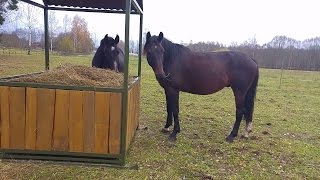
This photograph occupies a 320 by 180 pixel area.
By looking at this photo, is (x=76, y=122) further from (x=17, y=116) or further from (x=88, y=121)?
(x=17, y=116)

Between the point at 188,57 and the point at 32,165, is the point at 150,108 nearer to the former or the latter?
the point at 188,57

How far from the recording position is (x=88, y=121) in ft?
13.3

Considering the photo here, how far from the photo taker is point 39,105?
397cm

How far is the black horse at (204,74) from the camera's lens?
5.74 meters

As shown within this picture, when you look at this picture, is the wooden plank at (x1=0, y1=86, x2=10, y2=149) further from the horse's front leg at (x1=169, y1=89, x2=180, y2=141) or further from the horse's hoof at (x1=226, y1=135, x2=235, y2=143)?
the horse's hoof at (x1=226, y1=135, x2=235, y2=143)

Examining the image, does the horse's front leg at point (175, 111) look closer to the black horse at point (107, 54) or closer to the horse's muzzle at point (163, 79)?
the horse's muzzle at point (163, 79)

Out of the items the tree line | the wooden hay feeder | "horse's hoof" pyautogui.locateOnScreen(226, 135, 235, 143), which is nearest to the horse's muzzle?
the wooden hay feeder

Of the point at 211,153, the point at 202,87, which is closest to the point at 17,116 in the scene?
the point at 211,153

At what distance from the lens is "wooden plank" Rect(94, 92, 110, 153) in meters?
4.00

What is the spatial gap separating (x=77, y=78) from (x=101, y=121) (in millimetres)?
772

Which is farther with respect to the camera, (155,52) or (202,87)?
(202,87)

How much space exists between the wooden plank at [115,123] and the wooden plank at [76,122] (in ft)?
1.33

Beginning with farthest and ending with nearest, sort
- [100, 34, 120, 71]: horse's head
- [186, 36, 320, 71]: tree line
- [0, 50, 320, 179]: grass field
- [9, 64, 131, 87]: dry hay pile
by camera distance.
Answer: [186, 36, 320, 71]: tree line, [100, 34, 120, 71]: horse's head, [9, 64, 131, 87]: dry hay pile, [0, 50, 320, 179]: grass field

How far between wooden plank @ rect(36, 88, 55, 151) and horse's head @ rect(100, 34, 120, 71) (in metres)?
2.67
